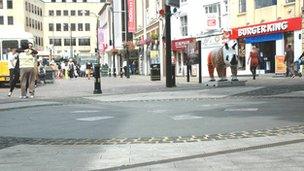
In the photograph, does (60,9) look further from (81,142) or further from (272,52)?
(81,142)

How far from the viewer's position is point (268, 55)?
36.6m

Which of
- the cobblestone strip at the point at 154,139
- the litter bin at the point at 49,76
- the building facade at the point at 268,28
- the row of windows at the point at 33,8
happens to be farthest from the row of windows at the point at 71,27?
the cobblestone strip at the point at 154,139

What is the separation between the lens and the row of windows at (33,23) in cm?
11915

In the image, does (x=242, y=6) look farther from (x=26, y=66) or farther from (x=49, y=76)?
(x=26, y=66)

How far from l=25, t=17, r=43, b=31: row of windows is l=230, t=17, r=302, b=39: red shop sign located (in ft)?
278

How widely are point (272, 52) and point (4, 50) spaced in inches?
632

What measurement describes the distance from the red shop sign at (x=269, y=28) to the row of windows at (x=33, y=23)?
84686 millimetres

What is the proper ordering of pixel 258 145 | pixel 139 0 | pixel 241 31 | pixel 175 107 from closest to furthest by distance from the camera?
pixel 258 145, pixel 175 107, pixel 241 31, pixel 139 0

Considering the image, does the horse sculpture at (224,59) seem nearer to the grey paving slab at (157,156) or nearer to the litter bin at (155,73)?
the litter bin at (155,73)

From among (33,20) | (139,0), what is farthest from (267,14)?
(33,20)

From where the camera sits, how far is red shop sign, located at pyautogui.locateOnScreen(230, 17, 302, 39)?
3316cm

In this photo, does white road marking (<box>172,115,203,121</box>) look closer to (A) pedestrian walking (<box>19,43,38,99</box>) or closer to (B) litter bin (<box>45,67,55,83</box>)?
(A) pedestrian walking (<box>19,43,38,99</box>)

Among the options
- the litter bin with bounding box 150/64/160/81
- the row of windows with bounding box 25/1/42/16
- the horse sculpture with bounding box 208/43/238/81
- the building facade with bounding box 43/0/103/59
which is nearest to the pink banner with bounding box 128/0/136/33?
the litter bin with bounding box 150/64/160/81

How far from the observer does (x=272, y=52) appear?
36.2m
